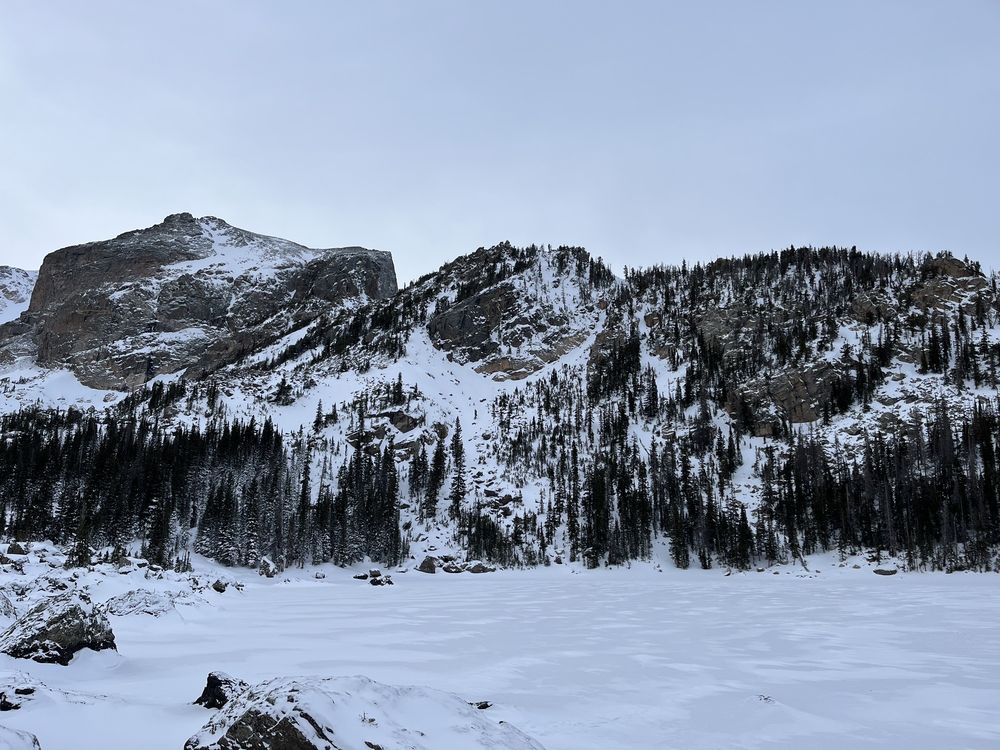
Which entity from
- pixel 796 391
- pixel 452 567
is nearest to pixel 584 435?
pixel 796 391

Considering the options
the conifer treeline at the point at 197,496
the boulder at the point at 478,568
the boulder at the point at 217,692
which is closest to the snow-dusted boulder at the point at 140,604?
the boulder at the point at 217,692

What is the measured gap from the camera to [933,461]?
3086 inches

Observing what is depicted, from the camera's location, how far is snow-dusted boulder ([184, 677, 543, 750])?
16.0 feet

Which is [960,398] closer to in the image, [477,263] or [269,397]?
[269,397]

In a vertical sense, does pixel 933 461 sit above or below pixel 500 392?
below

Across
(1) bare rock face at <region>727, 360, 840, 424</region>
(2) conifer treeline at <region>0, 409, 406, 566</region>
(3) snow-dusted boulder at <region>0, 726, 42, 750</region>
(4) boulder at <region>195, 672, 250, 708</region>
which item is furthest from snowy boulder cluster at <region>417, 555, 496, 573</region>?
(3) snow-dusted boulder at <region>0, 726, 42, 750</region>

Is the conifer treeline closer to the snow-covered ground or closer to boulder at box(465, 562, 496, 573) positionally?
boulder at box(465, 562, 496, 573)

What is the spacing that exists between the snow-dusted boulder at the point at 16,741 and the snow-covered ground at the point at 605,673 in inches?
31.0

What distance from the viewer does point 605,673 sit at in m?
9.98

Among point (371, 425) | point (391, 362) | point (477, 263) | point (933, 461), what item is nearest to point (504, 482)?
point (371, 425)

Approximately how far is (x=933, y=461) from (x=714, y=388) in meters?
42.1

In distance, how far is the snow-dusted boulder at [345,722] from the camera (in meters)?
4.86

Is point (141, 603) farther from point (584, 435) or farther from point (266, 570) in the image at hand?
point (584, 435)

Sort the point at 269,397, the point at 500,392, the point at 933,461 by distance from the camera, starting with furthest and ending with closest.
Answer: the point at 500,392 < the point at 269,397 < the point at 933,461
